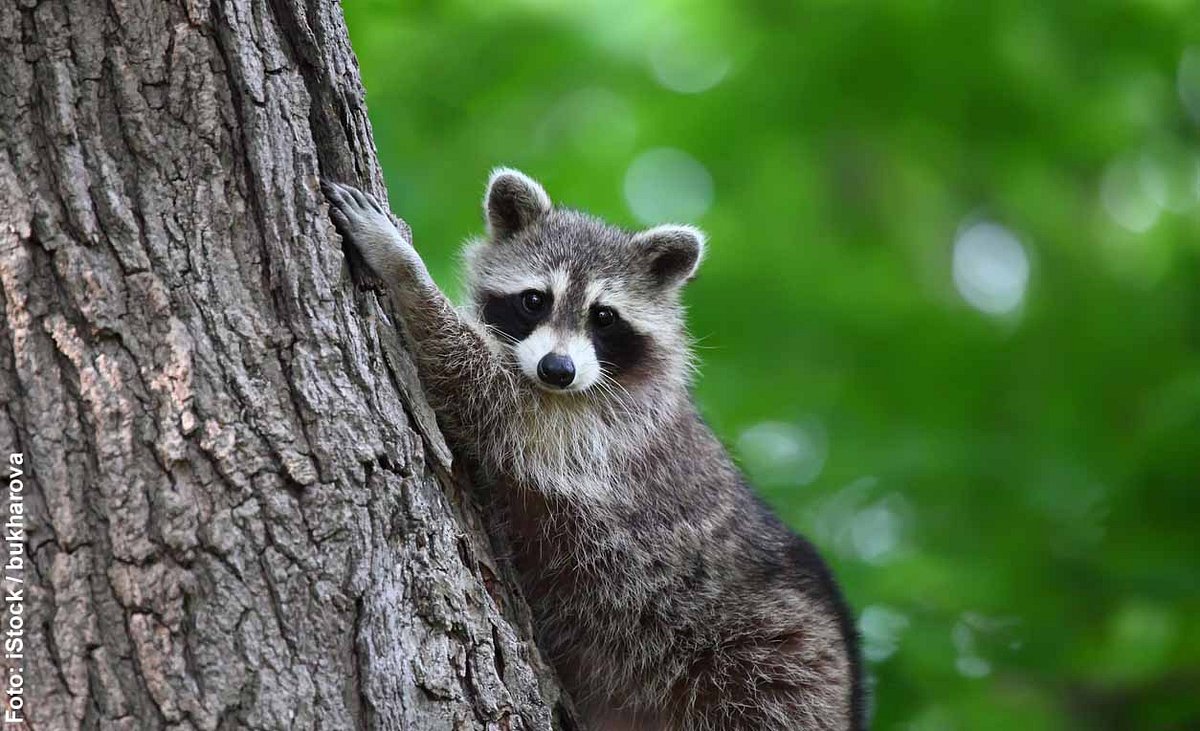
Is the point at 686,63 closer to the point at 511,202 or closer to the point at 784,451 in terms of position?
the point at 784,451

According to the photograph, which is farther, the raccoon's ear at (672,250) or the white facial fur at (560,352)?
the raccoon's ear at (672,250)

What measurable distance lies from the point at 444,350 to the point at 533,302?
2.88 ft

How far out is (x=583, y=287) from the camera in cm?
490

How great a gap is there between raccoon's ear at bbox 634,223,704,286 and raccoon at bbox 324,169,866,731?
2.00ft

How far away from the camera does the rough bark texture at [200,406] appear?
251 cm

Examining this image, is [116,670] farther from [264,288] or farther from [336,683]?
[264,288]

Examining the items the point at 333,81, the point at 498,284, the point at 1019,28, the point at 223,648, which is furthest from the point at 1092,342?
the point at 223,648

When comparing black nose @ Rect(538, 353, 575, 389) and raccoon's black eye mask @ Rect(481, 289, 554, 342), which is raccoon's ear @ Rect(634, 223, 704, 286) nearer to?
raccoon's black eye mask @ Rect(481, 289, 554, 342)

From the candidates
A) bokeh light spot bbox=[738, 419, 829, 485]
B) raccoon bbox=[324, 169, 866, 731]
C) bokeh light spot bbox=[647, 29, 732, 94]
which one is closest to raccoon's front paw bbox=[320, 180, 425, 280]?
raccoon bbox=[324, 169, 866, 731]

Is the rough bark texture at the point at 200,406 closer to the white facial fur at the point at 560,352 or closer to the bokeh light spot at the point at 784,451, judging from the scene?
the white facial fur at the point at 560,352

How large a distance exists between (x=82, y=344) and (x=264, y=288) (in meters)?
0.42

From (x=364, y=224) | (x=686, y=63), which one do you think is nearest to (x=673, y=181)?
(x=686, y=63)

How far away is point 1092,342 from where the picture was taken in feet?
23.2

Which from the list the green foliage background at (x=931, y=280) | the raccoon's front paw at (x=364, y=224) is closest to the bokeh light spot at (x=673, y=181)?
the green foliage background at (x=931, y=280)
